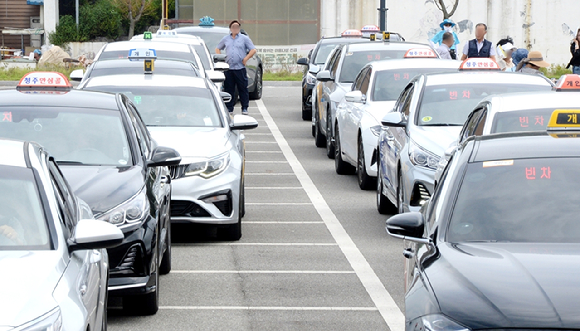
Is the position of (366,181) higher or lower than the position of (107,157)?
lower

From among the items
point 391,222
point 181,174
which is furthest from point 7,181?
point 181,174

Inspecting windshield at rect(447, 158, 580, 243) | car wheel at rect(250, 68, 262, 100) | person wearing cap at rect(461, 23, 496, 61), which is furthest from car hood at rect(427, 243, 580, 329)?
car wheel at rect(250, 68, 262, 100)

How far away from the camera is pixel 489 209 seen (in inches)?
227

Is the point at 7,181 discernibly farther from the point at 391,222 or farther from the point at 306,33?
the point at 306,33

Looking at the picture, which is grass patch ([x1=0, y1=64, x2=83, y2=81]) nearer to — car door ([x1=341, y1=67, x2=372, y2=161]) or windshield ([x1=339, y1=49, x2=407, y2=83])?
windshield ([x1=339, y1=49, x2=407, y2=83])

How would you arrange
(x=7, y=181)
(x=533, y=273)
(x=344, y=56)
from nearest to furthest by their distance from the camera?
1. (x=533, y=273)
2. (x=7, y=181)
3. (x=344, y=56)

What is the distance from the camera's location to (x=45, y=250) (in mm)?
4988

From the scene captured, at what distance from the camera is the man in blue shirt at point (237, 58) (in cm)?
2116

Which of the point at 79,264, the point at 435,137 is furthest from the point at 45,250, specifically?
the point at 435,137

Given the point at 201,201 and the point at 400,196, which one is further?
the point at 400,196

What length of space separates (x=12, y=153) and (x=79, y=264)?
0.84 metres

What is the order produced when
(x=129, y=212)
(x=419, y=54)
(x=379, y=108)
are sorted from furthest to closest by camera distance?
(x=419, y=54)
(x=379, y=108)
(x=129, y=212)

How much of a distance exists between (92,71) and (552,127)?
341 inches

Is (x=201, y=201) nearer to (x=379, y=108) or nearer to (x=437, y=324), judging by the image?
(x=379, y=108)
